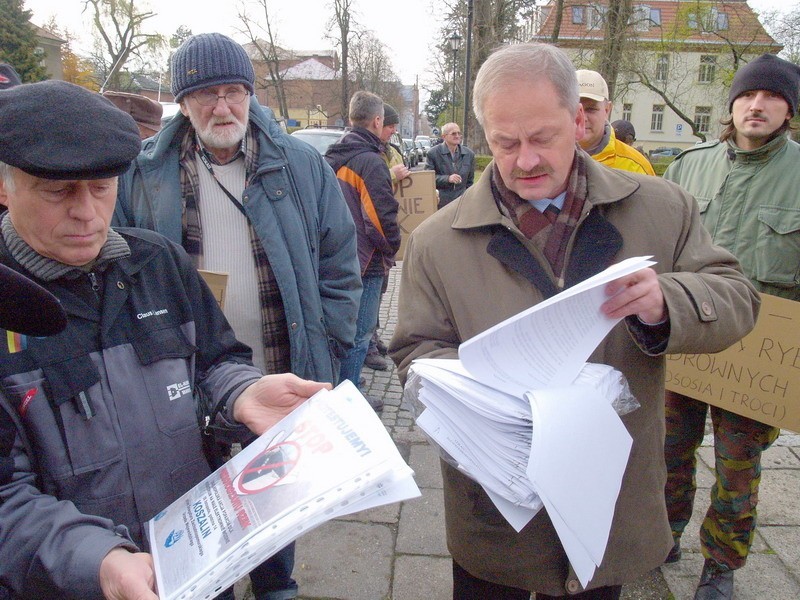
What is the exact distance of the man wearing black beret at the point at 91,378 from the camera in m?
1.19

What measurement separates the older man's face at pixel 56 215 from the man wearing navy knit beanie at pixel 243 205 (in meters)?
0.94

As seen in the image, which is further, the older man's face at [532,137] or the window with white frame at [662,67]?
the window with white frame at [662,67]

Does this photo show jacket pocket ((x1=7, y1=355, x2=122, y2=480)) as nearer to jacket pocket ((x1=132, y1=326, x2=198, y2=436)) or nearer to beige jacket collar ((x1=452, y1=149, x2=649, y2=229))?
jacket pocket ((x1=132, y1=326, x2=198, y2=436))

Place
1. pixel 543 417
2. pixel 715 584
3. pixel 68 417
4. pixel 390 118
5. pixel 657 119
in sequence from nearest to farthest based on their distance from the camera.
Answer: pixel 543 417
pixel 68 417
pixel 715 584
pixel 390 118
pixel 657 119

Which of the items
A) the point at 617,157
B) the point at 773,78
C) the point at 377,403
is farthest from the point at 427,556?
the point at 773,78

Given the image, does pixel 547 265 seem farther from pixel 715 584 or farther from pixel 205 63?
pixel 715 584

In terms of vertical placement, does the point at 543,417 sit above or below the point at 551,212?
below

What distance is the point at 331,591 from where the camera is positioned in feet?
8.63

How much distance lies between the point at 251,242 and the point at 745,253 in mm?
2084

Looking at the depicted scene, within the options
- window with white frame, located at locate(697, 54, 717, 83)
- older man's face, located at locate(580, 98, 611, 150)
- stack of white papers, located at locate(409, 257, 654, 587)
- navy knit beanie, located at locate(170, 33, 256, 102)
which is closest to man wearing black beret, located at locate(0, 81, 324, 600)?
stack of white papers, located at locate(409, 257, 654, 587)

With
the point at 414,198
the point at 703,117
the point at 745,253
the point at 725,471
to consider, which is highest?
the point at 745,253

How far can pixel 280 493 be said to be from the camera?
1.05m

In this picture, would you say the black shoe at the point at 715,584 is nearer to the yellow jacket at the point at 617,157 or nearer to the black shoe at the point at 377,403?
the yellow jacket at the point at 617,157

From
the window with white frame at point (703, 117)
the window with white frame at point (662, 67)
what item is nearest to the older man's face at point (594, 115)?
the window with white frame at point (662, 67)
